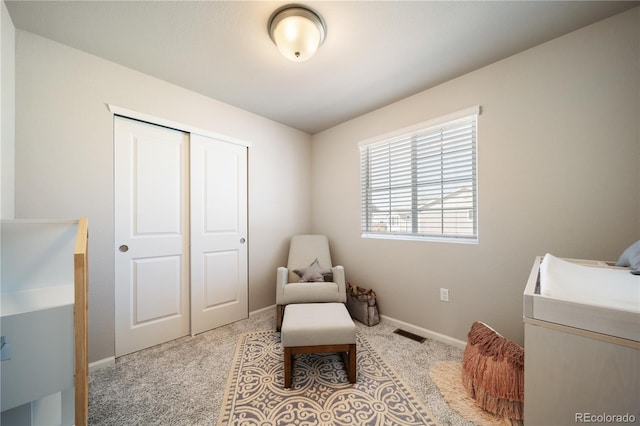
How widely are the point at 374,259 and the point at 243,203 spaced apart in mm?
1661

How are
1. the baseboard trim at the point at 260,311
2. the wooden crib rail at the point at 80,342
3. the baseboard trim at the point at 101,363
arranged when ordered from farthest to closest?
the baseboard trim at the point at 260,311 → the baseboard trim at the point at 101,363 → the wooden crib rail at the point at 80,342

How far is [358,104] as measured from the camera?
249cm

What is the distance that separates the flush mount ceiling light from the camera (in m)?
1.34

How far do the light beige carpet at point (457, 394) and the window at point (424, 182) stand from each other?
1.04 meters

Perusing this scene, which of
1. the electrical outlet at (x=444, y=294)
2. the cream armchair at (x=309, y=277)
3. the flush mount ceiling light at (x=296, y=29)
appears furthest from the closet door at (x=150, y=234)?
the electrical outlet at (x=444, y=294)

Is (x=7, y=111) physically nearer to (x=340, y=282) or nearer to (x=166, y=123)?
(x=166, y=123)

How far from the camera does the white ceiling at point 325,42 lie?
1.35 m

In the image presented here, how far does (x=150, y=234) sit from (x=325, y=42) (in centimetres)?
214

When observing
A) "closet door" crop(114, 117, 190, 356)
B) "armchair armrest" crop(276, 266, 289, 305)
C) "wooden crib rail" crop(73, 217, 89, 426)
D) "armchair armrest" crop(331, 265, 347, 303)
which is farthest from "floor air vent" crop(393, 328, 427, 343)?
"wooden crib rail" crop(73, 217, 89, 426)

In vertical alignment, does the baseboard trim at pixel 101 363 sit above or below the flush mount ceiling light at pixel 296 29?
below

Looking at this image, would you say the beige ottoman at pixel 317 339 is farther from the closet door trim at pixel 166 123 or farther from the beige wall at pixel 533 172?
the closet door trim at pixel 166 123

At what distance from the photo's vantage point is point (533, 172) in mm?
1683

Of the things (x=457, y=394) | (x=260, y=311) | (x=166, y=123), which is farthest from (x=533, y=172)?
(x=166, y=123)

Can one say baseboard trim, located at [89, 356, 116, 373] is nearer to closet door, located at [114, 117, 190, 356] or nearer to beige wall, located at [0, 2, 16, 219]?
closet door, located at [114, 117, 190, 356]
